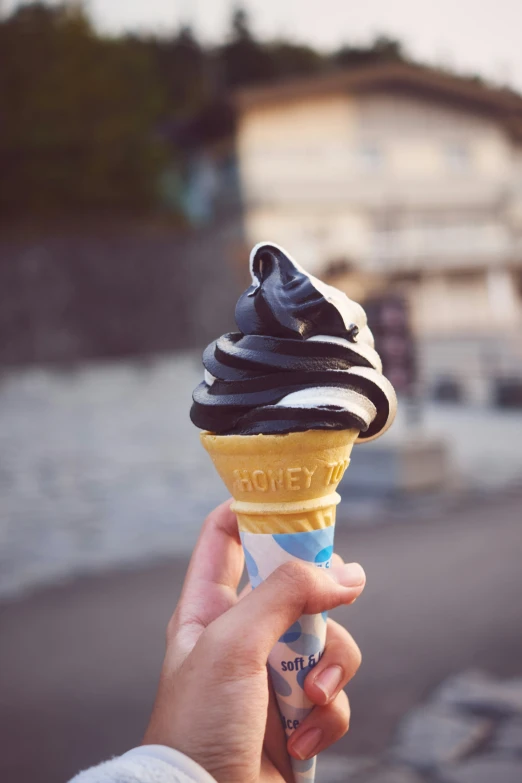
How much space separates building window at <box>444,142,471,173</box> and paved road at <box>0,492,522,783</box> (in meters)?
25.5

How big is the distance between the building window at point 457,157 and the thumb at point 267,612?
30657 millimetres

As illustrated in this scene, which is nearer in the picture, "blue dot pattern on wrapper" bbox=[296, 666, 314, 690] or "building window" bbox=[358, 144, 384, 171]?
"blue dot pattern on wrapper" bbox=[296, 666, 314, 690]

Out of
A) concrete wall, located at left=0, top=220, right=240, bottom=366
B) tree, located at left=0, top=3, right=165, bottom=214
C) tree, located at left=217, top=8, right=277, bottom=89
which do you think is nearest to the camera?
concrete wall, located at left=0, top=220, right=240, bottom=366

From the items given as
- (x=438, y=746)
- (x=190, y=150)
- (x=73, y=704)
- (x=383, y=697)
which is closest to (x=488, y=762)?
(x=438, y=746)

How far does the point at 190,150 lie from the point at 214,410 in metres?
30.7

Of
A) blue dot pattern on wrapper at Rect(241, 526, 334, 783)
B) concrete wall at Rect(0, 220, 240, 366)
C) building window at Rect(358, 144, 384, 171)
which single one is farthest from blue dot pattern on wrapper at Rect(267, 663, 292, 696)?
building window at Rect(358, 144, 384, 171)

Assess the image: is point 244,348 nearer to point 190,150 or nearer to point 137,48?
point 190,150

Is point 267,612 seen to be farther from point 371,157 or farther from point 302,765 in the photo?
point 371,157

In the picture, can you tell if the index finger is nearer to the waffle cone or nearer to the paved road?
the waffle cone

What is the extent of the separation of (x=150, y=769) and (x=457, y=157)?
103ft

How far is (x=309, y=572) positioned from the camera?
5.18 feet

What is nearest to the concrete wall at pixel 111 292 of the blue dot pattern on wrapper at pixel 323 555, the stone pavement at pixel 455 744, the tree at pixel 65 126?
the tree at pixel 65 126

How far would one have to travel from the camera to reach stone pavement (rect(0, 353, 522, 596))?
7.25 m

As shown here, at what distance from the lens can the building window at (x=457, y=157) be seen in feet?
98.8
